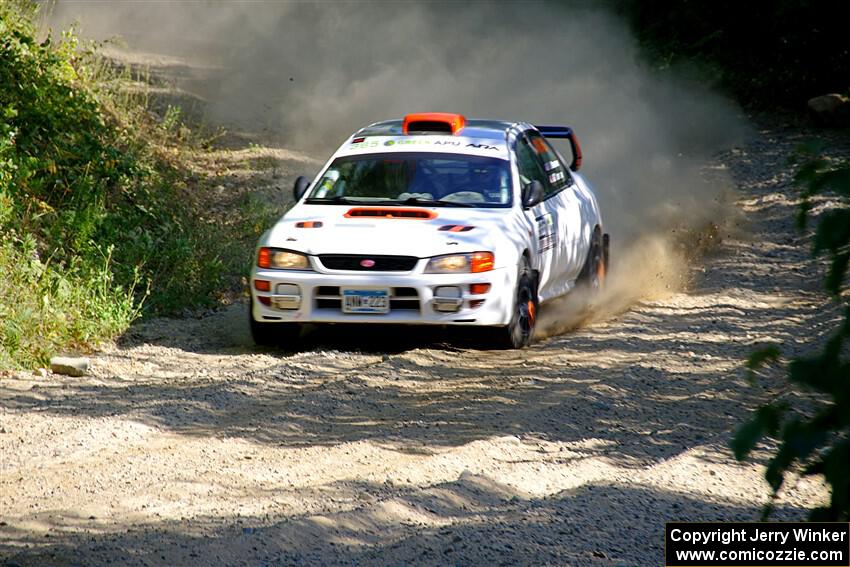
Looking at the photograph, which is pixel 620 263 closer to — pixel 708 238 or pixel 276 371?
pixel 708 238

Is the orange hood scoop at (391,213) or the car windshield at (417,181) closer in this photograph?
the orange hood scoop at (391,213)

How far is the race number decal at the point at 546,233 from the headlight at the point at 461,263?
950 millimetres

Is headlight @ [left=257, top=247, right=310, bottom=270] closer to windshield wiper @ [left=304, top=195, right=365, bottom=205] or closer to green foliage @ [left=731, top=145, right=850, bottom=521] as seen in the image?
windshield wiper @ [left=304, top=195, right=365, bottom=205]

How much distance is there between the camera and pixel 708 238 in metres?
14.0

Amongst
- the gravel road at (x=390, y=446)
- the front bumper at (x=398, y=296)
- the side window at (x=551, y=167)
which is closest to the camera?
the gravel road at (x=390, y=446)

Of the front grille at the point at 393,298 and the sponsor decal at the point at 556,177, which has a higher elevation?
the sponsor decal at the point at 556,177

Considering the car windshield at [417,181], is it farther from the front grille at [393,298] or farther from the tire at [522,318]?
the front grille at [393,298]

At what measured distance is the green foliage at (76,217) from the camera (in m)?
9.31

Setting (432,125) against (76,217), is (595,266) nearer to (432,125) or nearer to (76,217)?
(432,125)

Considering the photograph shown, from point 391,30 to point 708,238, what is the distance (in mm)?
13079

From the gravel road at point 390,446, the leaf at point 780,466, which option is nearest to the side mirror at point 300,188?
the gravel road at point 390,446

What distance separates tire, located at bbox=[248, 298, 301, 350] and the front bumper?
27cm

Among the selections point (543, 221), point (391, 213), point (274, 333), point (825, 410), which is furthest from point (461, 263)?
point (825, 410)

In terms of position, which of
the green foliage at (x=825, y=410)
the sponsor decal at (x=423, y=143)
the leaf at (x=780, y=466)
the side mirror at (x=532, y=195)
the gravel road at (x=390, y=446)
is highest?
the sponsor decal at (x=423, y=143)
